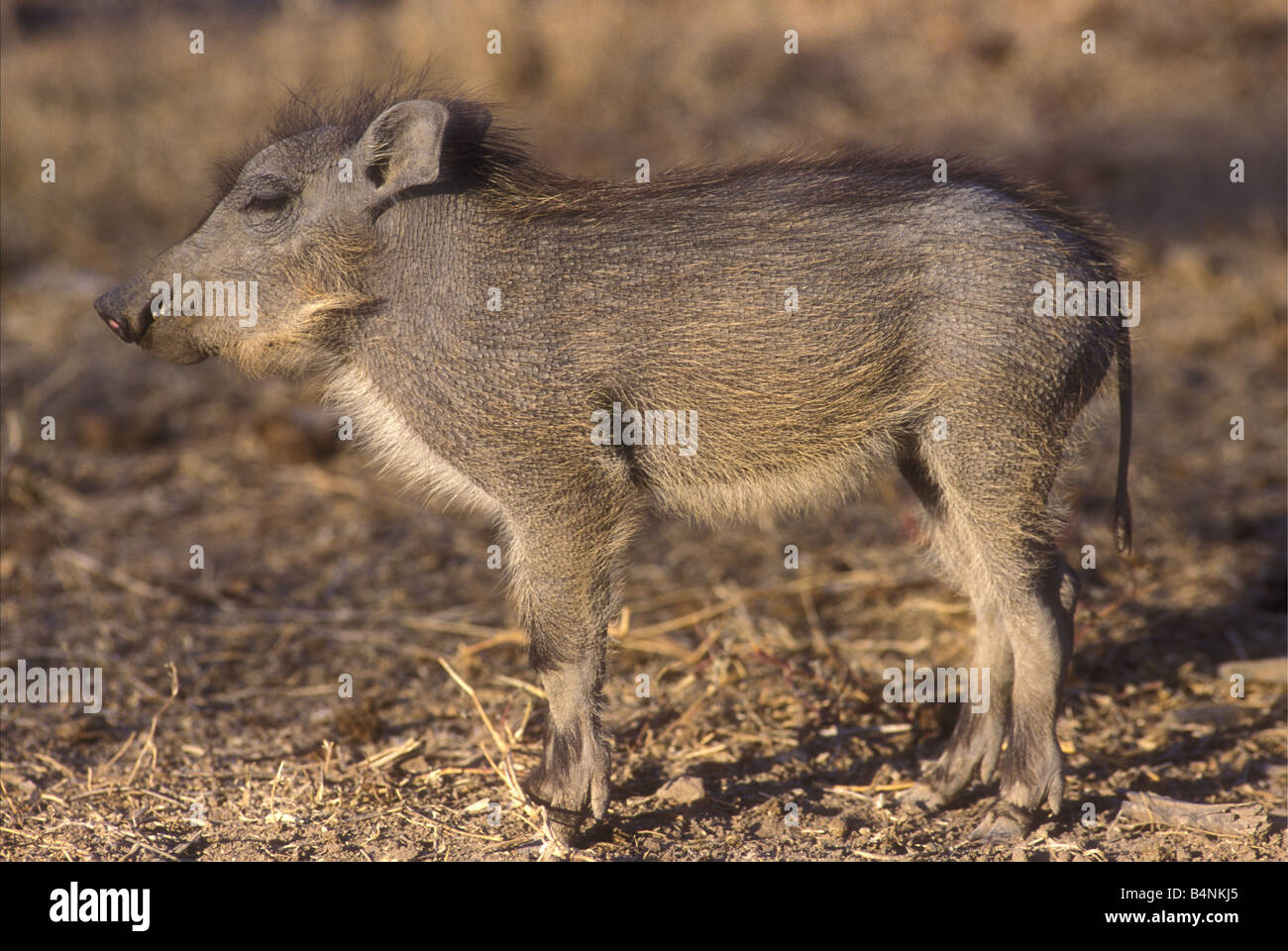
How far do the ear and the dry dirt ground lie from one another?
3.24 feet

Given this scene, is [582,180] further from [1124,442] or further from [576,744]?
[1124,442]

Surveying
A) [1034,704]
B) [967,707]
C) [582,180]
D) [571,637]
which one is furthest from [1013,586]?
[582,180]

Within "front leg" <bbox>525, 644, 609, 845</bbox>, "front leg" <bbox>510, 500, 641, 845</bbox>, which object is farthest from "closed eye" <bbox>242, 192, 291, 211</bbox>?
"front leg" <bbox>525, 644, 609, 845</bbox>

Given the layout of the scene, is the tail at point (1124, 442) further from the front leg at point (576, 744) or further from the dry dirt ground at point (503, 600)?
the front leg at point (576, 744)

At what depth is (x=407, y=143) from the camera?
3850mm

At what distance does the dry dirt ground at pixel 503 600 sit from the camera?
4.25 meters

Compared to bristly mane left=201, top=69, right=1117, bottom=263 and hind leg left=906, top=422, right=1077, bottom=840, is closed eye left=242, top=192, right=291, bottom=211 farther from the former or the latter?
hind leg left=906, top=422, right=1077, bottom=840

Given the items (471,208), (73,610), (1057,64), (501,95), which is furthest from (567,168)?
(471,208)

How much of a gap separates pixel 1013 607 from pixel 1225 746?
1.25 metres

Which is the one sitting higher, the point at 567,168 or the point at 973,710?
the point at 567,168

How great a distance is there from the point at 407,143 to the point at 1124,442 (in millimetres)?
2580

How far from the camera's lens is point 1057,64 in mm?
12289

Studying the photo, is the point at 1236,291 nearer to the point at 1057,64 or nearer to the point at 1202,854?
the point at 1057,64

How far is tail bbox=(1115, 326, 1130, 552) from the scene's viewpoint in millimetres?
4242
